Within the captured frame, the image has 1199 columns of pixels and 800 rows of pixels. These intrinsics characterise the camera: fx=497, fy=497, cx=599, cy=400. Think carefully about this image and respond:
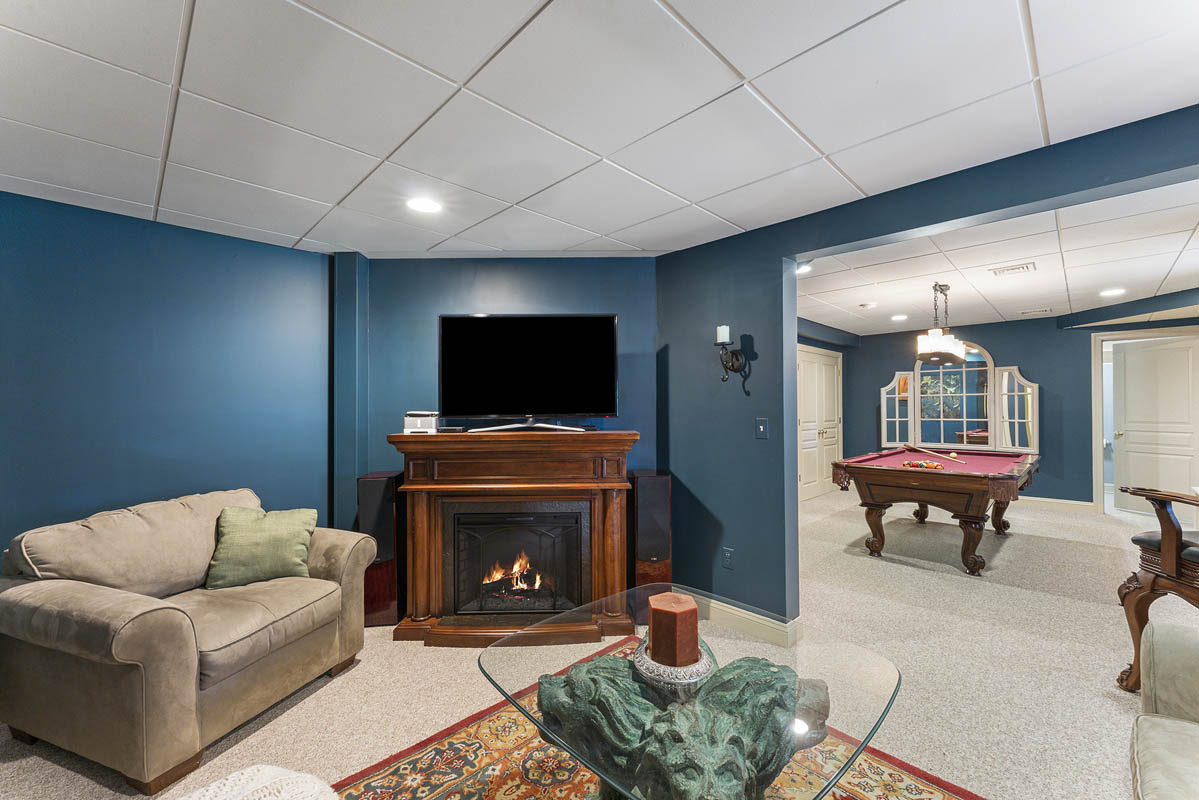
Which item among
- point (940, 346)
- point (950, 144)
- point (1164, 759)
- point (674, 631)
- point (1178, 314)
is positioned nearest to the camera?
point (1164, 759)

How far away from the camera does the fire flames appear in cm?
305

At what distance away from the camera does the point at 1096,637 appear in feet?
9.29

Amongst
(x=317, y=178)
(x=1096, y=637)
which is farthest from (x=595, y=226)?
(x=1096, y=637)

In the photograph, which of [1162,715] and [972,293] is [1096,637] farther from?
[972,293]

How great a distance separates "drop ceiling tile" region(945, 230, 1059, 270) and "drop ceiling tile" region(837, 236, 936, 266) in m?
0.25

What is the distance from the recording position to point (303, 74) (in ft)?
5.09

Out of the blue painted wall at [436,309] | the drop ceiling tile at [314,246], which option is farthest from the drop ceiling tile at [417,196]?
the drop ceiling tile at [314,246]

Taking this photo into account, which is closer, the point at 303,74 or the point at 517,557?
the point at 303,74

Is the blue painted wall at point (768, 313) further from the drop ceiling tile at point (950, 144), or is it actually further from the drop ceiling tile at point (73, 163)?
the drop ceiling tile at point (73, 163)

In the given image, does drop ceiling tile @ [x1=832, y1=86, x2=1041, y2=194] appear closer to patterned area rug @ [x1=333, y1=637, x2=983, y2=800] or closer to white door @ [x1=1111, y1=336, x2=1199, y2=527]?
patterned area rug @ [x1=333, y1=637, x2=983, y2=800]

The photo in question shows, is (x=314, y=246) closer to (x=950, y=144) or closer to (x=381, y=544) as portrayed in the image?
(x=381, y=544)

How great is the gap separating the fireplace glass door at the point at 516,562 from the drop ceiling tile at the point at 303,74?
208 centimetres

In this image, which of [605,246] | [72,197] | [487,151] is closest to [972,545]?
[605,246]

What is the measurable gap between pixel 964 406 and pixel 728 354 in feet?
19.1
